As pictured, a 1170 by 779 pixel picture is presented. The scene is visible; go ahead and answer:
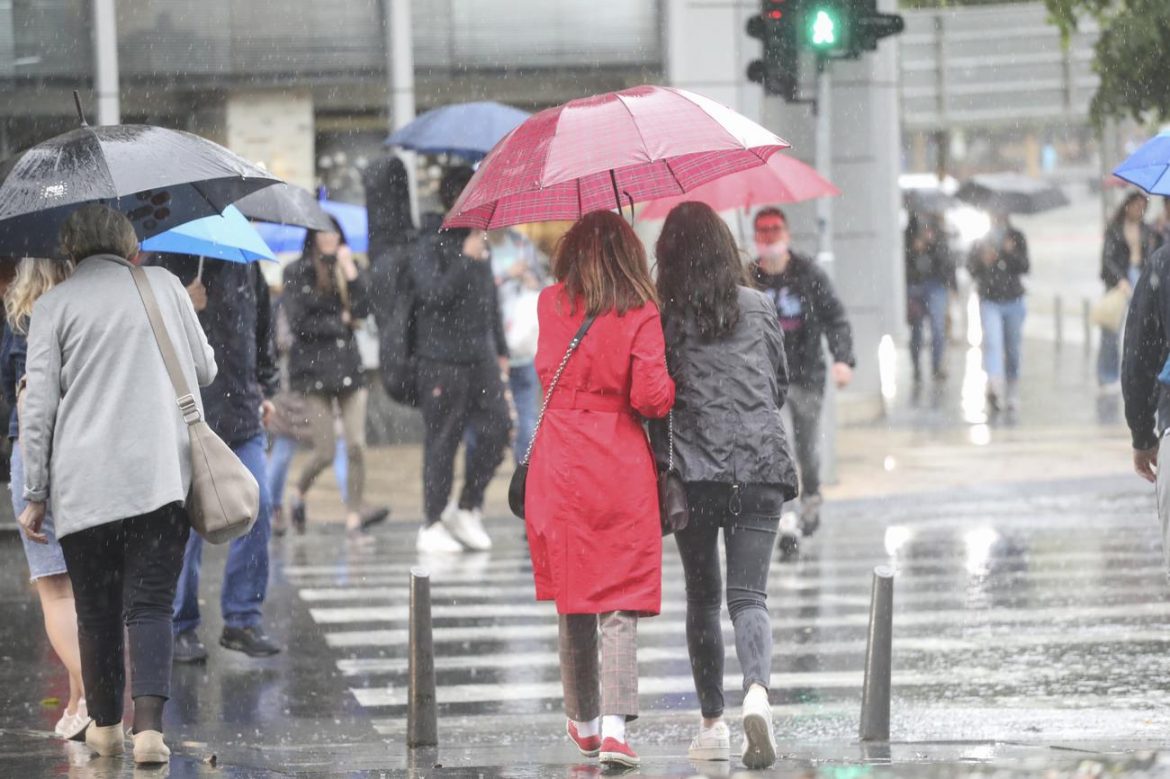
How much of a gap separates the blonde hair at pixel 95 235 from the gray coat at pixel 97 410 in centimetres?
10

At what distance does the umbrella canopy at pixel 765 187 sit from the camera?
9.43 m

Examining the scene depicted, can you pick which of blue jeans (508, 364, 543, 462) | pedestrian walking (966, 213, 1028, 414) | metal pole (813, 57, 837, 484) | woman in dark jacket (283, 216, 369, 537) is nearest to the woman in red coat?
woman in dark jacket (283, 216, 369, 537)

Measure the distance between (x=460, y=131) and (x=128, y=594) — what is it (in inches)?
308

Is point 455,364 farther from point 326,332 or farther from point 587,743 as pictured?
point 587,743

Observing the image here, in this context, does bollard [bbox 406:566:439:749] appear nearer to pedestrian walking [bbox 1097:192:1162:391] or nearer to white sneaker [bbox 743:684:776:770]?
white sneaker [bbox 743:684:776:770]

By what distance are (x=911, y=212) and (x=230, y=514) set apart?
20803 mm

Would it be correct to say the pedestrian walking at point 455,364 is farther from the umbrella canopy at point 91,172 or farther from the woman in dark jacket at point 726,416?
the woman in dark jacket at point 726,416

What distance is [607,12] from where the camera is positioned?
18.6 meters

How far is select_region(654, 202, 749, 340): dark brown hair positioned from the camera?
653cm

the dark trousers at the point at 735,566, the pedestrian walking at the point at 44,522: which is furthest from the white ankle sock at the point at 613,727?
the pedestrian walking at the point at 44,522

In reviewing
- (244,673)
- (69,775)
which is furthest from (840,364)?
(69,775)

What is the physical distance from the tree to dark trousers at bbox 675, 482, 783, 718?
1698cm

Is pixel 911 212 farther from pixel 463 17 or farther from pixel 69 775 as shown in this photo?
pixel 69 775

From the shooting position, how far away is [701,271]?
258 inches
